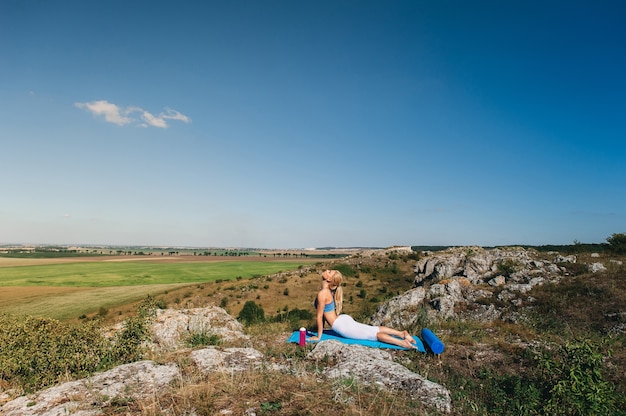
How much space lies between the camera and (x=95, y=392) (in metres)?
6.02

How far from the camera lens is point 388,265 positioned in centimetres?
4659

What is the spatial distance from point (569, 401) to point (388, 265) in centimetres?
4185

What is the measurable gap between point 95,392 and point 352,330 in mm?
6905

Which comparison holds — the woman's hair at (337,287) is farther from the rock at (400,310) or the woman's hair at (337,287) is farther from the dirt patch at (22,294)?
the dirt patch at (22,294)

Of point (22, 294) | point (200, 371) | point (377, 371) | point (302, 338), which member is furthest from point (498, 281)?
point (22, 294)

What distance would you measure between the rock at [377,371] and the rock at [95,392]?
367 cm

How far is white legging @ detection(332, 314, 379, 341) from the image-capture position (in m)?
10.1

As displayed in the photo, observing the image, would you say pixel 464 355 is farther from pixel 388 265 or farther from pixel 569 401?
pixel 388 265

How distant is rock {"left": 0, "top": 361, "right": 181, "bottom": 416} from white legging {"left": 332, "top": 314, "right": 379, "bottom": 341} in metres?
5.02

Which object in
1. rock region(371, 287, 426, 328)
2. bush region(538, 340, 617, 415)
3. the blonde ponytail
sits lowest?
Result: rock region(371, 287, 426, 328)

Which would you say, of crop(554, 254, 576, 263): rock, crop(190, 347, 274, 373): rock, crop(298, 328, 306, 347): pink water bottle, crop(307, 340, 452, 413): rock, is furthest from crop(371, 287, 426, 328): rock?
crop(554, 254, 576, 263): rock

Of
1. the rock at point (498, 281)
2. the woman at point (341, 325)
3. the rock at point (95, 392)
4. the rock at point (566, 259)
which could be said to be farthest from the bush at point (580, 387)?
the rock at point (566, 259)

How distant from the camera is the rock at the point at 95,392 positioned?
5.49 metres

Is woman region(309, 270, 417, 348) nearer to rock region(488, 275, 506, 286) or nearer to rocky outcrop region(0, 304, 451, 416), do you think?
rocky outcrop region(0, 304, 451, 416)
